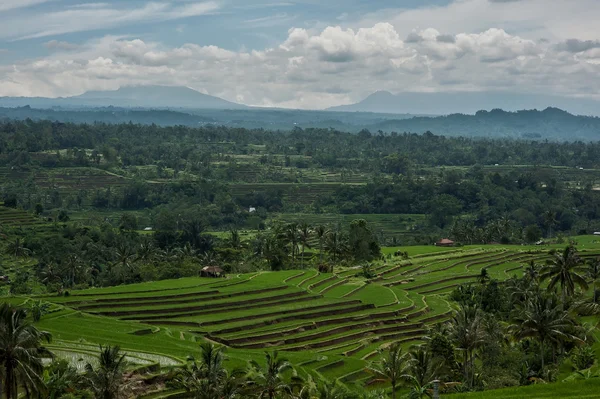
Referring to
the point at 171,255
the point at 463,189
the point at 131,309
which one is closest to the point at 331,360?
the point at 131,309

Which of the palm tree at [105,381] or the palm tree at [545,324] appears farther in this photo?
the palm tree at [545,324]

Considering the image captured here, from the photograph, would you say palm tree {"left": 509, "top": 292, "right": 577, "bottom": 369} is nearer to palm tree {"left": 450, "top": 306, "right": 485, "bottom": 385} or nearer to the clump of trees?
palm tree {"left": 450, "top": 306, "right": 485, "bottom": 385}

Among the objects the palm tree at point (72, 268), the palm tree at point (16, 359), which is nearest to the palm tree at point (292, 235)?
the palm tree at point (72, 268)

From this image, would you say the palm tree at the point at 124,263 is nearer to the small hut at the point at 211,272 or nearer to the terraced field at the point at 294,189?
the small hut at the point at 211,272

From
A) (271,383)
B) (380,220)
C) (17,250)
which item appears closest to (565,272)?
(271,383)

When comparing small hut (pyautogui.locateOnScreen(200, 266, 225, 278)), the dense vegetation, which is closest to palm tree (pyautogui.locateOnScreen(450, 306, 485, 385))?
the dense vegetation

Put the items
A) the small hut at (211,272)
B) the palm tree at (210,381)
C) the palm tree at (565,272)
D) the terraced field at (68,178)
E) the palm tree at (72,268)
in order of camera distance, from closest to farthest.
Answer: the palm tree at (210,381), the palm tree at (565,272), the small hut at (211,272), the palm tree at (72,268), the terraced field at (68,178)

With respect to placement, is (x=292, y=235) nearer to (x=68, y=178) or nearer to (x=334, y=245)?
(x=334, y=245)

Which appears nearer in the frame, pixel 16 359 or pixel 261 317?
pixel 16 359
